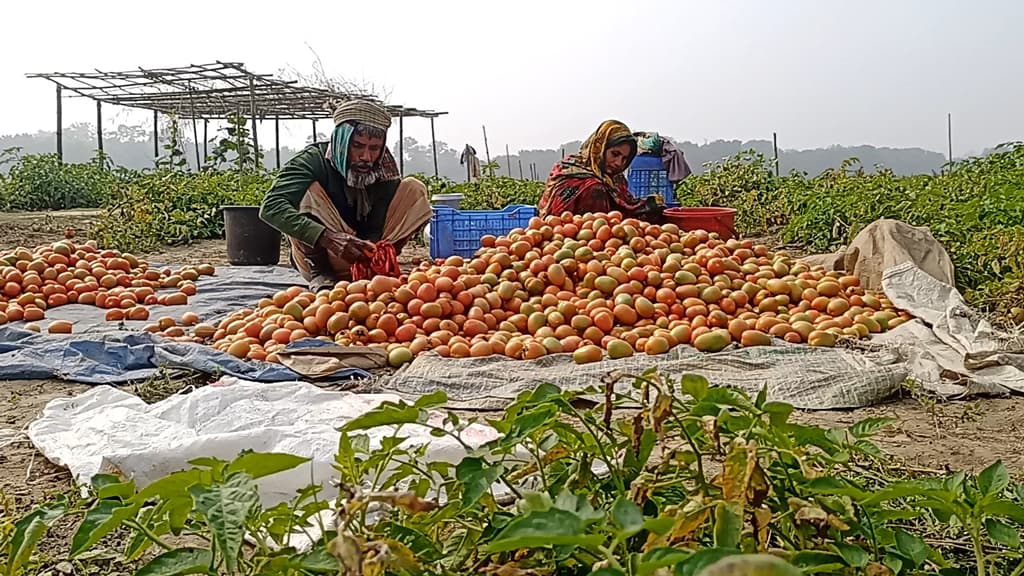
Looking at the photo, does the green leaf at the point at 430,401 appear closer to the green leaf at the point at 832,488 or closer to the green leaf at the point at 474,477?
the green leaf at the point at 474,477

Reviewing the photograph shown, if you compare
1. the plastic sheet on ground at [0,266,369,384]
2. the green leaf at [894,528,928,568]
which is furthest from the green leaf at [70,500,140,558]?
the plastic sheet on ground at [0,266,369,384]

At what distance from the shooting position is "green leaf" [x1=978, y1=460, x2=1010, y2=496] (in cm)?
89

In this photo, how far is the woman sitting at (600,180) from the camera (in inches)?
235

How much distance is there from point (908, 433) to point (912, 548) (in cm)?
193

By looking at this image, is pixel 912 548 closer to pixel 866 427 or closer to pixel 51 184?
pixel 866 427

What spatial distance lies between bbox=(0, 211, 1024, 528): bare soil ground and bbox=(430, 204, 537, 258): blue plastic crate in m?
3.83

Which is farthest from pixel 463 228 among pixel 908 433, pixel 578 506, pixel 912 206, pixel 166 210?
pixel 578 506

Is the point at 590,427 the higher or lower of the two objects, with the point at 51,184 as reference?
lower

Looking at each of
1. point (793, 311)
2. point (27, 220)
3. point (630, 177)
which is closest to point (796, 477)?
point (793, 311)

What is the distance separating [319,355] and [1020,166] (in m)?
5.60

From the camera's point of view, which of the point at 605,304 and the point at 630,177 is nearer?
the point at 605,304

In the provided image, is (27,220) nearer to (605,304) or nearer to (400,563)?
(605,304)

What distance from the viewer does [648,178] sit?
Answer: 317 inches

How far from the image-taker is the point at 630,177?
802 cm
